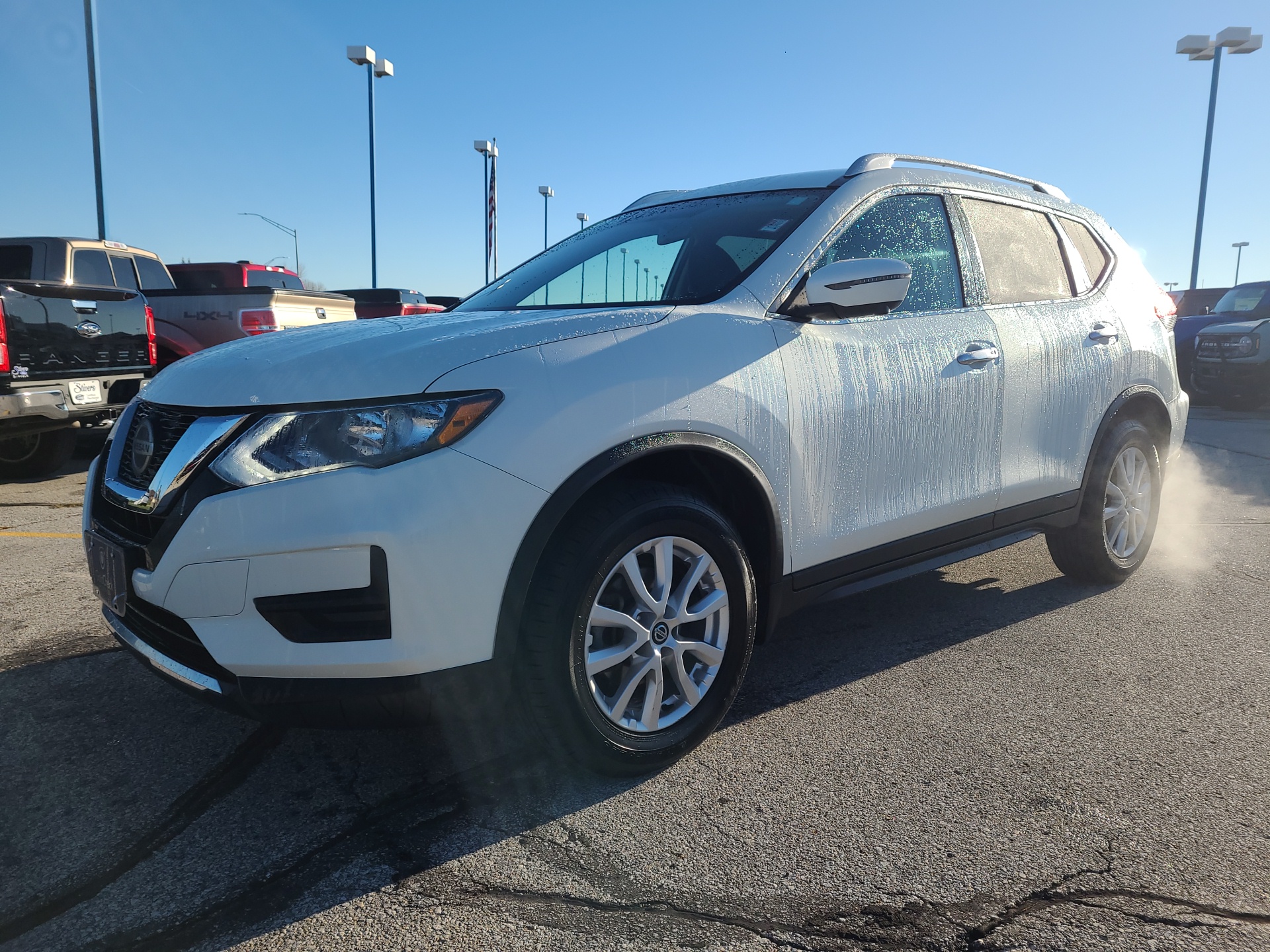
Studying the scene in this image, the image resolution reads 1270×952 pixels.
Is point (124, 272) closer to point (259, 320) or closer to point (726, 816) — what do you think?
point (259, 320)

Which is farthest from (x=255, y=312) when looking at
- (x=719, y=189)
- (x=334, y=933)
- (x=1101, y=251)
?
(x=334, y=933)

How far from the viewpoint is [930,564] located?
358 cm

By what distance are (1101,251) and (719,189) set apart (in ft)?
6.47

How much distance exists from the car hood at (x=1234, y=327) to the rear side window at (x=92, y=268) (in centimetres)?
1433

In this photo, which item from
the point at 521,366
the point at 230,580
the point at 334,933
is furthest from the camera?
the point at 521,366

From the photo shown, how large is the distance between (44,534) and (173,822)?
13.7 ft

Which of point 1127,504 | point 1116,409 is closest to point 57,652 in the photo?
point 1116,409

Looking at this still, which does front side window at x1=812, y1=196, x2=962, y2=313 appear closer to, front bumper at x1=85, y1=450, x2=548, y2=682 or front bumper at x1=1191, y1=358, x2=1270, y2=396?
front bumper at x1=85, y1=450, x2=548, y2=682

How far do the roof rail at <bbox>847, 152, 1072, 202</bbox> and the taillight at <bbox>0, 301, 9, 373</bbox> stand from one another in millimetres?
6010

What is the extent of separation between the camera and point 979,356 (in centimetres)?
352

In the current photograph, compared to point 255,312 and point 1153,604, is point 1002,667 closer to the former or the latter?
point 1153,604

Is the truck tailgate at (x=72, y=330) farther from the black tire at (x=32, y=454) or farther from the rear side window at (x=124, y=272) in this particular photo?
the rear side window at (x=124, y=272)

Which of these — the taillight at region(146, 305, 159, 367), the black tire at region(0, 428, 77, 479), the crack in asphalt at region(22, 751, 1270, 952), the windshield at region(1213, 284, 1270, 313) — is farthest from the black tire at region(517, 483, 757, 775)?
the windshield at region(1213, 284, 1270, 313)

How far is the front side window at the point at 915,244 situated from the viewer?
335 cm
